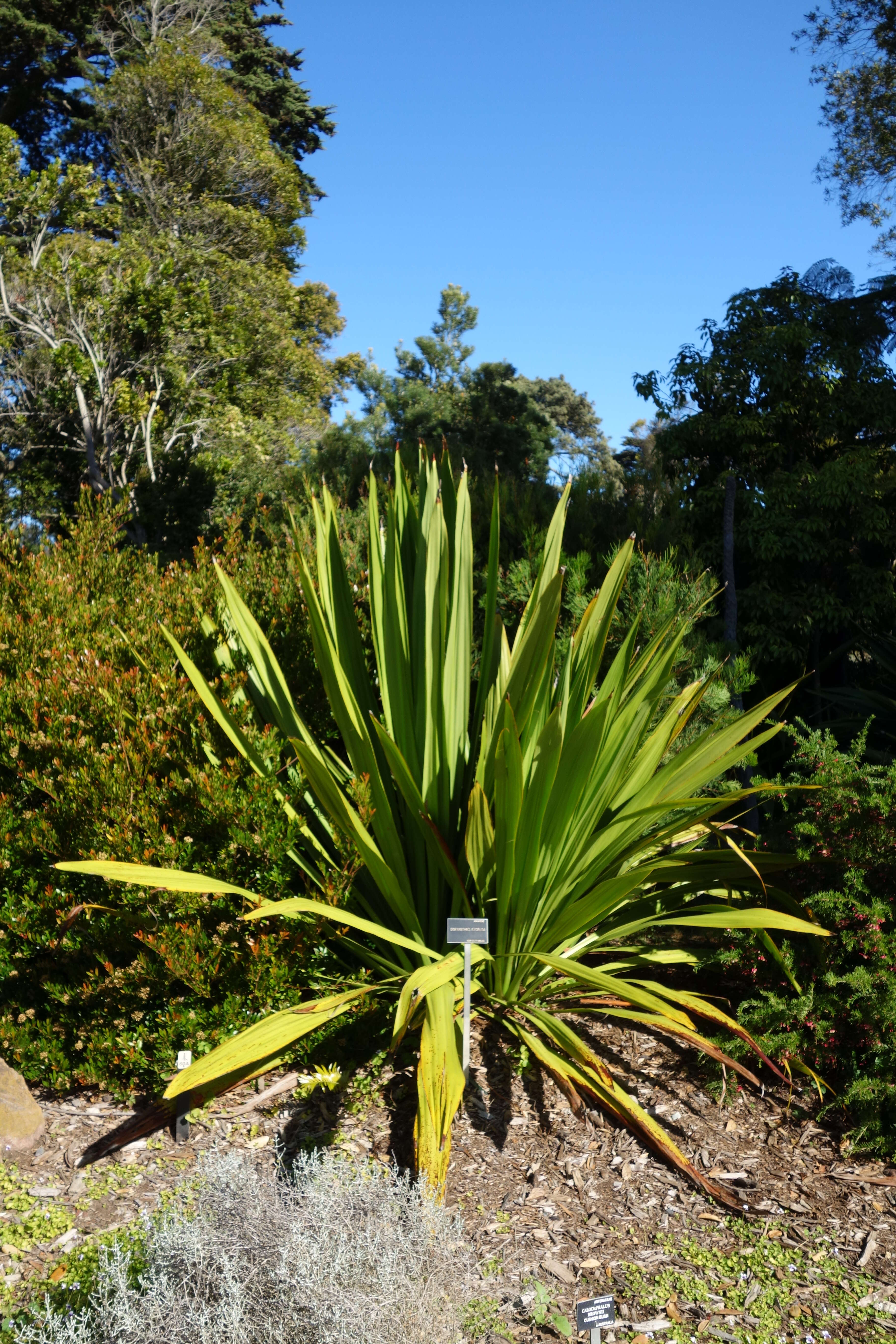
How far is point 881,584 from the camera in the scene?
8.29m

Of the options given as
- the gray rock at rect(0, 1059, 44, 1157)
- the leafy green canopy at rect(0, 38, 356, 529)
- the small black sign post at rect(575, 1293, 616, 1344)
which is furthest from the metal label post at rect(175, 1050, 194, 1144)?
the leafy green canopy at rect(0, 38, 356, 529)

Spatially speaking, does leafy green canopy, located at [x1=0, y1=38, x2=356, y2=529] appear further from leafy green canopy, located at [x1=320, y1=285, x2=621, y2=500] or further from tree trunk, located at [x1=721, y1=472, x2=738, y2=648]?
tree trunk, located at [x1=721, y1=472, x2=738, y2=648]

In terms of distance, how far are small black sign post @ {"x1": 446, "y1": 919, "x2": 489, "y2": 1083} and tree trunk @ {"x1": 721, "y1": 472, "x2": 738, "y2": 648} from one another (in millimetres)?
3919

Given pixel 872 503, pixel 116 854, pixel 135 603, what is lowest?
pixel 116 854

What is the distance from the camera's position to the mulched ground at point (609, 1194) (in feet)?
8.30

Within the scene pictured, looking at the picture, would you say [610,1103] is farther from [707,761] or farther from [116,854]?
[116,854]

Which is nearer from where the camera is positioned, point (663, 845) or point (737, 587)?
point (663, 845)

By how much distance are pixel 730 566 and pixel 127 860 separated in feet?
16.0

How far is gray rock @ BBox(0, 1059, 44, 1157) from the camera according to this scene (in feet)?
10.6

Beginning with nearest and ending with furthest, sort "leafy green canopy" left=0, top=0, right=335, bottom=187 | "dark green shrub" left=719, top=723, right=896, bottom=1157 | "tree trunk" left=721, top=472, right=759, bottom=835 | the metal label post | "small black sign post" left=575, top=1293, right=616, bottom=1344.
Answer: "small black sign post" left=575, top=1293, right=616, bottom=1344 < the metal label post < "dark green shrub" left=719, top=723, right=896, bottom=1157 < "tree trunk" left=721, top=472, right=759, bottom=835 < "leafy green canopy" left=0, top=0, right=335, bottom=187

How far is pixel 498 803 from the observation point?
10.5 ft

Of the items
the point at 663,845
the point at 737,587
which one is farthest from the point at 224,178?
the point at 663,845

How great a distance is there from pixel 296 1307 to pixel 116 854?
5.53 feet

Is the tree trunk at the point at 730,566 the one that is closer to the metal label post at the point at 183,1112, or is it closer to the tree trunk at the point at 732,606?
the tree trunk at the point at 732,606
